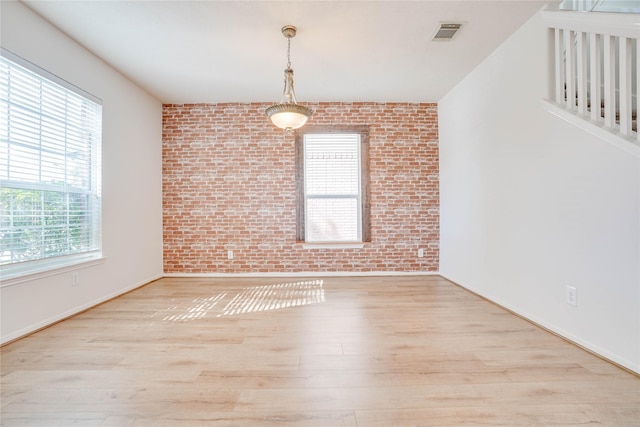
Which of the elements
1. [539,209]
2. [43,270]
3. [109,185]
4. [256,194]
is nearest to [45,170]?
[109,185]

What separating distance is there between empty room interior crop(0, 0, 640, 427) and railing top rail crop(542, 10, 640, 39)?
16 millimetres

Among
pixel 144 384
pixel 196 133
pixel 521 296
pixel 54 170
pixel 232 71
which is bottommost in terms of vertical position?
pixel 144 384

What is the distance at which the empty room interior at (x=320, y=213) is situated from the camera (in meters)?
1.73

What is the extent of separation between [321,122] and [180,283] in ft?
10.6

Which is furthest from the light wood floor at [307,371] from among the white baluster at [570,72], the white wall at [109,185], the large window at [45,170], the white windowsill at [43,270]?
the white baluster at [570,72]

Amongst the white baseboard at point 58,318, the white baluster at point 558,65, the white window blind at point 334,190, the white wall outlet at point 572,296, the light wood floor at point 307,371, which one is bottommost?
the light wood floor at point 307,371

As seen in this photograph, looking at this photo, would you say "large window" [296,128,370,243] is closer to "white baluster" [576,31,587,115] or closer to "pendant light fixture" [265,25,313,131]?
"pendant light fixture" [265,25,313,131]

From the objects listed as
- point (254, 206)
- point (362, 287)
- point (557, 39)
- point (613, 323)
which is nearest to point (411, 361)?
point (613, 323)

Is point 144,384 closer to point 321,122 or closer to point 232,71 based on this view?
point 232,71

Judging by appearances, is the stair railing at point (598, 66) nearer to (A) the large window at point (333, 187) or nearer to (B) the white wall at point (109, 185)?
(A) the large window at point (333, 187)

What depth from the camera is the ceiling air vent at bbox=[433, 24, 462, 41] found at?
8.93ft

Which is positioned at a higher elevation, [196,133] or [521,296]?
[196,133]

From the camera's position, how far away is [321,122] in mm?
4598

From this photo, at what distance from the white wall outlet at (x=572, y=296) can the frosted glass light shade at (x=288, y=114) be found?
2649 millimetres
